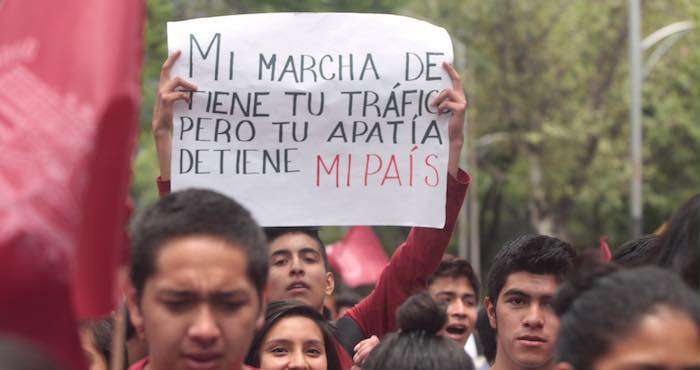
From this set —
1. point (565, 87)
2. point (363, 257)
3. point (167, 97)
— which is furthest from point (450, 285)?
point (565, 87)

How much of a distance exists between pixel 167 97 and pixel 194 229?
165 centimetres

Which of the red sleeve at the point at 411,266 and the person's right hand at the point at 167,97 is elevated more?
the person's right hand at the point at 167,97

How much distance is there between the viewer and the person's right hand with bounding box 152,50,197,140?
5.39m

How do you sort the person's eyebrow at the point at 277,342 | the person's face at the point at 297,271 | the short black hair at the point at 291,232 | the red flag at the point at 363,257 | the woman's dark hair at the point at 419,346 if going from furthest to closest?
1. the red flag at the point at 363,257
2. the short black hair at the point at 291,232
3. the person's face at the point at 297,271
4. the person's eyebrow at the point at 277,342
5. the woman's dark hair at the point at 419,346

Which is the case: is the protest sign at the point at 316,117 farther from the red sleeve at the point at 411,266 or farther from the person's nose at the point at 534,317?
the person's nose at the point at 534,317

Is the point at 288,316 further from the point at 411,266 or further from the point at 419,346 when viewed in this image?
the point at 419,346

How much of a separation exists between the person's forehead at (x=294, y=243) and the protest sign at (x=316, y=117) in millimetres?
701

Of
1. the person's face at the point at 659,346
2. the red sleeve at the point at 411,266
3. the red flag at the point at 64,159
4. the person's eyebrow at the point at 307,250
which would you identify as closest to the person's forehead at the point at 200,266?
the red flag at the point at 64,159

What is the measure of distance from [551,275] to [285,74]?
4.16 ft

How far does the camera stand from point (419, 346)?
468 centimetres

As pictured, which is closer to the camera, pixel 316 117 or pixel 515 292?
pixel 515 292

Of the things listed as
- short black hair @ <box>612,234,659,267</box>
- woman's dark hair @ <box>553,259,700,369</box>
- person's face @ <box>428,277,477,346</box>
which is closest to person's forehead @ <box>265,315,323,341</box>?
short black hair @ <box>612,234,659,267</box>

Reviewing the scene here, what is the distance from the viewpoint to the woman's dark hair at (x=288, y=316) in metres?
5.45

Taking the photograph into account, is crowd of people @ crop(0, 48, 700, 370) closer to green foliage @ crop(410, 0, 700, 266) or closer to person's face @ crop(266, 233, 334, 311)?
person's face @ crop(266, 233, 334, 311)
